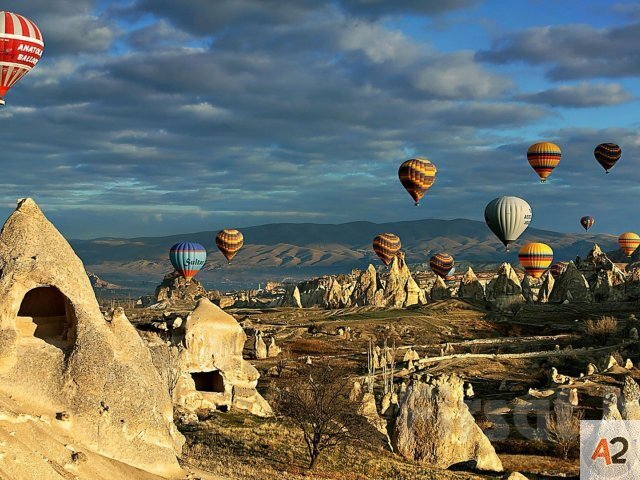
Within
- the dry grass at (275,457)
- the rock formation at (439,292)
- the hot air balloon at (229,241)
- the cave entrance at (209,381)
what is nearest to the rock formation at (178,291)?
the hot air balloon at (229,241)

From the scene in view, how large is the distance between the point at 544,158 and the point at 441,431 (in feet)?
258

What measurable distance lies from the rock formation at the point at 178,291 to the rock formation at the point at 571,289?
196ft

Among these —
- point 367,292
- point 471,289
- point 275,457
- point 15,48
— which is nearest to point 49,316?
point 275,457

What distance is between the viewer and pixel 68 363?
16.3m

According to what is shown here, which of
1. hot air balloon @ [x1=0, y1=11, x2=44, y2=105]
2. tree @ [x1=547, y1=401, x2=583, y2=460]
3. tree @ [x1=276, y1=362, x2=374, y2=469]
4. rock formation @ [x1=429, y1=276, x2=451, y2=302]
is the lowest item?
tree @ [x1=547, y1=401, x2=583, y2=460]

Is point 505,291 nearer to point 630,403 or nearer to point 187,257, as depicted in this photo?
point 187,257

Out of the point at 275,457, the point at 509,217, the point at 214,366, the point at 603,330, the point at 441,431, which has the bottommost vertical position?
the point at 275,457

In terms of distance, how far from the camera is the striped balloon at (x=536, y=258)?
A: 117 metres

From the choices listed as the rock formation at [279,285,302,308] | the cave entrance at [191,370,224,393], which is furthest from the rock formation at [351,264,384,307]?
the cave entrance at [191,370,224,393]

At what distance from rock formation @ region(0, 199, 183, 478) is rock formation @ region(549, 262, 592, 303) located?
331ft

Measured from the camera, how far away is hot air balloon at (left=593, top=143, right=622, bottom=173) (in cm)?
11788

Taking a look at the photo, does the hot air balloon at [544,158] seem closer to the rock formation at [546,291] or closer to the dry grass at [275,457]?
the rock formation at [546,291]

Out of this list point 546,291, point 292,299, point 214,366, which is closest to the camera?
point 214,366

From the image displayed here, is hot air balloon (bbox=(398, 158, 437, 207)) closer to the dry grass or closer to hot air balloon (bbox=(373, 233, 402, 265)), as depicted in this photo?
hot air balloon (bbox=(373, 233, 402, 265))
